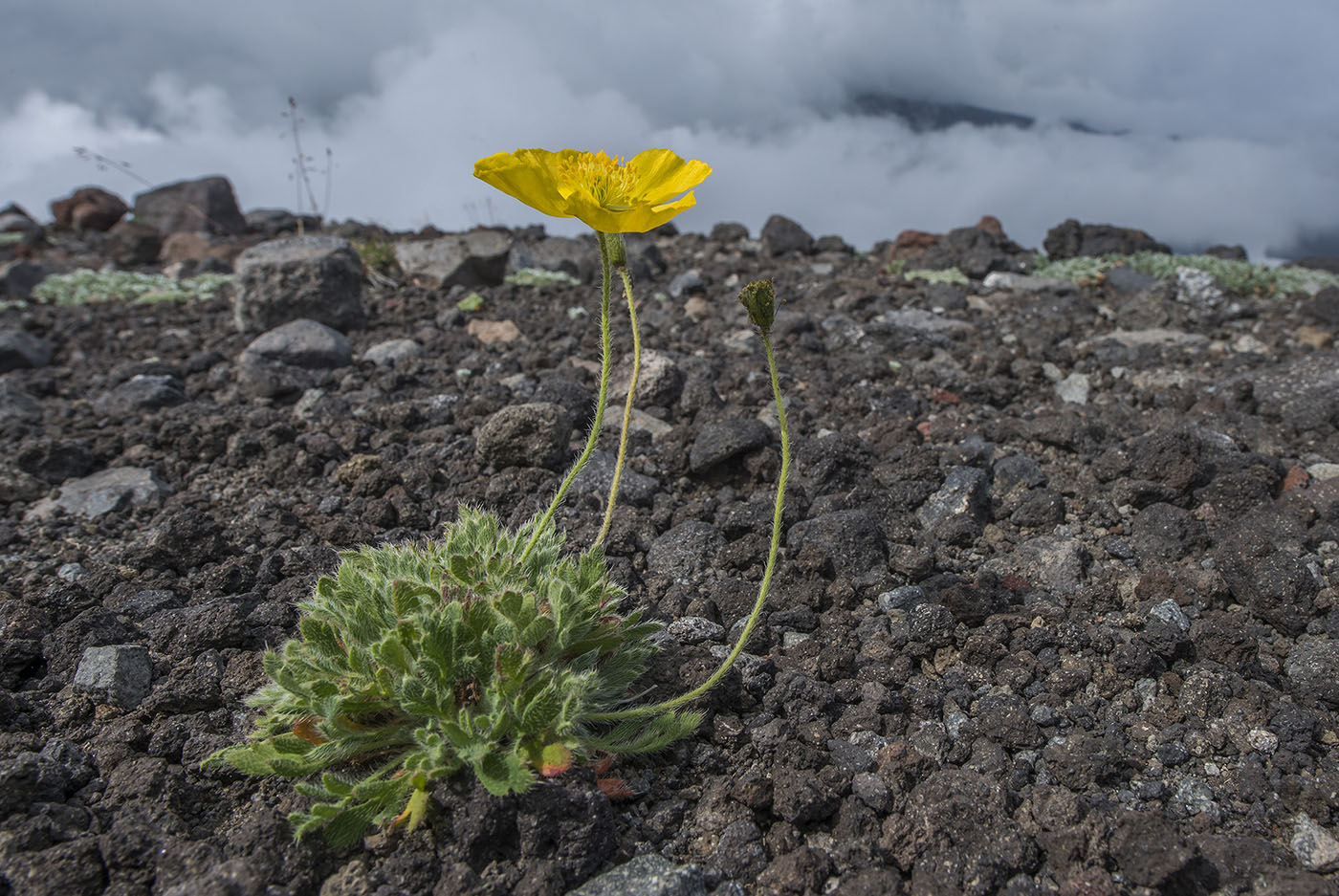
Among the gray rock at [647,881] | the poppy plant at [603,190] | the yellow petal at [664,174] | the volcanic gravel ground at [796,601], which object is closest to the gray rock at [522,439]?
the volcanic gravel ground at [796,601]

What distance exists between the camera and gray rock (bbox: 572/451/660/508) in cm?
402

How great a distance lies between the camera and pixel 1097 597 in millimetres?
3318

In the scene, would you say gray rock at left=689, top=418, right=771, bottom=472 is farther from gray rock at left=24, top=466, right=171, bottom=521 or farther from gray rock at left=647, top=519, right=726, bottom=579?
gray rock at left=24, top=466, right=171, bottom=521

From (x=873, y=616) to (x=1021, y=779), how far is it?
0.86 meters

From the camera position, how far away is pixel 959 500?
3.94 m

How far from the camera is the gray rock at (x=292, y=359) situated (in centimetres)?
555

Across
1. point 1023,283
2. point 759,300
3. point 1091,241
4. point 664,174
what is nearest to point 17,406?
point 664,174

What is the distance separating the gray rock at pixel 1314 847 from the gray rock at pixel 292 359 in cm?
517

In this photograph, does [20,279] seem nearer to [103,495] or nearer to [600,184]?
[103,495]

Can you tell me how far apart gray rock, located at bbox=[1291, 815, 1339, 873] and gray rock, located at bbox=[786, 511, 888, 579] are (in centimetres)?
152

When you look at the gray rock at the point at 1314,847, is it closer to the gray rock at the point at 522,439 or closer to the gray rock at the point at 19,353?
the gray rock at the point at 522,439

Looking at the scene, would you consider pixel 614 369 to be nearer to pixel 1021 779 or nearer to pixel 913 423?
pixel 913 423

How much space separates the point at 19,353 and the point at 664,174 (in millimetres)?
6084

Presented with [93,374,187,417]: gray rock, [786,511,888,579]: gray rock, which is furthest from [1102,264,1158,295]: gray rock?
[93,374,187,417]: gray rock
